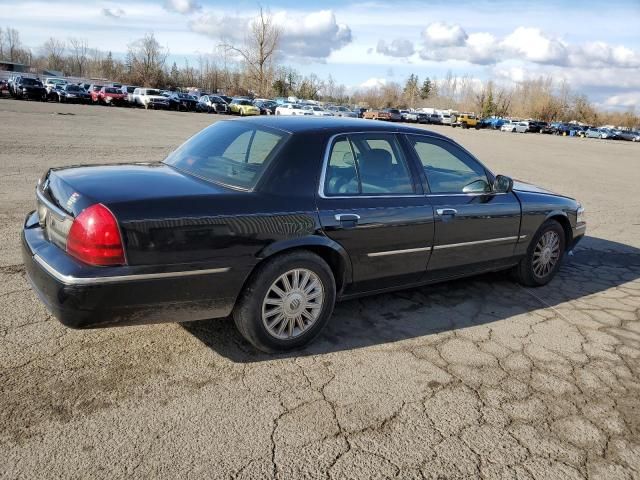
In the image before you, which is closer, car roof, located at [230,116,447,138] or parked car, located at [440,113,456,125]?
car roof, located at [230,116,447,138]

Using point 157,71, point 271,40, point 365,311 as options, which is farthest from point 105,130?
point 157,71

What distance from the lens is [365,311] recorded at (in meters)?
4.59

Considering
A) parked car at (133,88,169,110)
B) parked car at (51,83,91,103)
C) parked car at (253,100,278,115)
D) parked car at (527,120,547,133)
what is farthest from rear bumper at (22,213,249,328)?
parked car at (527,120,547,133)

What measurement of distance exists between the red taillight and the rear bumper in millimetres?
54

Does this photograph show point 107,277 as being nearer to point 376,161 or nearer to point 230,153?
point 230,153

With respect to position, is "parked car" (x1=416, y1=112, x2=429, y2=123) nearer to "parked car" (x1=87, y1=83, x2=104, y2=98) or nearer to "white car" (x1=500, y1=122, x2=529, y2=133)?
"white car" (x1=500, y1=122, x2=529, y2=133)

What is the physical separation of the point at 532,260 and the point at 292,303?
2.95 metres

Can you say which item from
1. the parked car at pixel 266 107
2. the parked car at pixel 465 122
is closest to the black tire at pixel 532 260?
the parked car at pixel 266 107

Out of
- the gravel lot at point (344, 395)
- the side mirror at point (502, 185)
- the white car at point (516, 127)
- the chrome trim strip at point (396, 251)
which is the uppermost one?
the white car at point (516, 127)

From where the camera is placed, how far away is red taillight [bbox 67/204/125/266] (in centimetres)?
299

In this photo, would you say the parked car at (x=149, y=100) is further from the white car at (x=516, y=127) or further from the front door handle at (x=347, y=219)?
the front door handle at (x=347, y=219)

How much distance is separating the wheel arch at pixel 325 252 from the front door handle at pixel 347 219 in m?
0.15

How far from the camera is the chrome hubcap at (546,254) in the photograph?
18.2ft

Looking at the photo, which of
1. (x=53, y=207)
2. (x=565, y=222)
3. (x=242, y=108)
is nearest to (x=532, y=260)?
(x=565, y=222)
